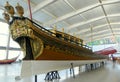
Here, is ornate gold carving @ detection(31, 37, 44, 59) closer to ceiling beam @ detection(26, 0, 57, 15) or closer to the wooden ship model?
the wooden ship model

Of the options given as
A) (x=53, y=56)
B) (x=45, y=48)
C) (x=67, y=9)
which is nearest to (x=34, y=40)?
(x=45, y=48)

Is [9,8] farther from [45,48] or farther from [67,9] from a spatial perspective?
[67,9]

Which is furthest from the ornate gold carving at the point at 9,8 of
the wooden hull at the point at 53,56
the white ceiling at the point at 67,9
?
the white ceiling at the point at 67,9

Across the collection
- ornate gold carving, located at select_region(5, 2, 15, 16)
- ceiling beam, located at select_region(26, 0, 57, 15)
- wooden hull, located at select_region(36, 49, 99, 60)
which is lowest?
wooden hull, located at select_region(36, 49, 99, 60)

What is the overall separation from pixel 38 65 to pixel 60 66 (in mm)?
1082

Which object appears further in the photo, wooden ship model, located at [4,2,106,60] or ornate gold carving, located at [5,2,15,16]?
wooden ship model, located at [4,2,106,60]

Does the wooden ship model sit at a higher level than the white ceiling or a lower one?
lower

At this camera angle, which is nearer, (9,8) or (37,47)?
(9,8)

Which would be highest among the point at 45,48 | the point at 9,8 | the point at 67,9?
the point at 67,9

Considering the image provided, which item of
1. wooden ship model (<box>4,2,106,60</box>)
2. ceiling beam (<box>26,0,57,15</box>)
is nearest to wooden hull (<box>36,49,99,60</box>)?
wooden ship model (<box>4,2,106,60</box>)

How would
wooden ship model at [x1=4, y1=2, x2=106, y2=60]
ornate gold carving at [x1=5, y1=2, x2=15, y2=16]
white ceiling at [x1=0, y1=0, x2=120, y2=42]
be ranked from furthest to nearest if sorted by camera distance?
white ceiling at [x1=0, y1=0, x2=120, y2=42], wooden ship model at [x1=4, y1=2, x2=106, y2=60], ornate gold carving at [x1=5, y1=2, x2=15, y2=16]

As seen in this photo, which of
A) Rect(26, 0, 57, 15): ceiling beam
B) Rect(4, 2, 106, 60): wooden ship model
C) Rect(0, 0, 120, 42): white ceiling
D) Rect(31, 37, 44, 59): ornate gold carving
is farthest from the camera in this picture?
Rect(0, 0, 120, 42): white ceiling

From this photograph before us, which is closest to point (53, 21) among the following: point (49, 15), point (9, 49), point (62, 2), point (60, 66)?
point (49, 15)

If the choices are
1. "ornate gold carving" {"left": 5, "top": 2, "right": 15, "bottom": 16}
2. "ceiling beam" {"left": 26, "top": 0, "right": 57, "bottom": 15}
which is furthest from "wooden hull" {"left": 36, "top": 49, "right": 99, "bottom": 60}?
"ceiling beam" {"left": 26, "top": 0, "right": 57, "bottom": 15}
